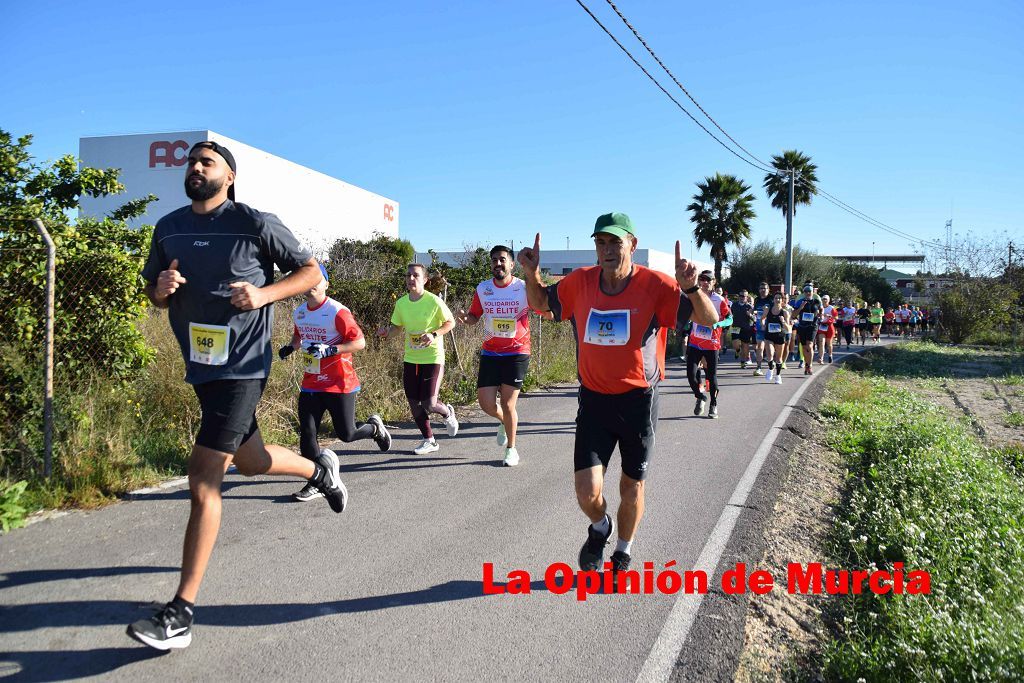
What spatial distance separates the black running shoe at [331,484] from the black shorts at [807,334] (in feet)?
45.4

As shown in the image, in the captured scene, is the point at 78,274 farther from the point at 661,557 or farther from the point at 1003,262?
the point at 1003,262

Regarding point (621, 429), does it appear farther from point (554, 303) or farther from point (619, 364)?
point (554, 303)

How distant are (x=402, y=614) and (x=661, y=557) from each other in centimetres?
172

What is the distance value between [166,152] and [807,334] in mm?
33380

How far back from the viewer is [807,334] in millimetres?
15859

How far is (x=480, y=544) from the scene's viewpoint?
14.5 feet

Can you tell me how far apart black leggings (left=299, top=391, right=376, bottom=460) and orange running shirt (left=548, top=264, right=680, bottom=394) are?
236cm

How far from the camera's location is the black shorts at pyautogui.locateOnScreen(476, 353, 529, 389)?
6.63 m

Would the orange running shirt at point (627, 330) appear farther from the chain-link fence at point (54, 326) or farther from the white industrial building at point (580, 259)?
the white industrial building at point (580, 259)

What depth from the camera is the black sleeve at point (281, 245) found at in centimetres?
327

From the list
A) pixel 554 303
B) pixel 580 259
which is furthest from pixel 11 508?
pixel 580 259

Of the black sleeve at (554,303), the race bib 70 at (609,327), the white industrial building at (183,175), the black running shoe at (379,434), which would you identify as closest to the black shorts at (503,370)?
the black running shoe at (379,434)

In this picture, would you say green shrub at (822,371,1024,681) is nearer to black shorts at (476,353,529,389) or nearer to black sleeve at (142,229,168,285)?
black shorts at (476,353,529,389)

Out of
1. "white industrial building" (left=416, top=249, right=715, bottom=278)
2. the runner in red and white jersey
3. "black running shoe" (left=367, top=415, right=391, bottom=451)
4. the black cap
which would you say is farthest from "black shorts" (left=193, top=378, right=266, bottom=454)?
"white industrial building" (left=416, top=249, right=715, bottom=278)
